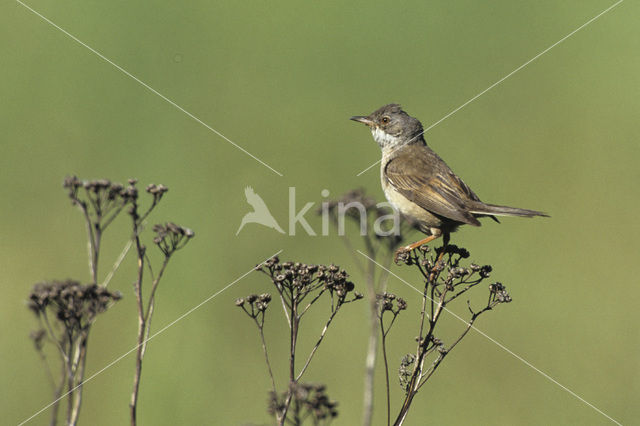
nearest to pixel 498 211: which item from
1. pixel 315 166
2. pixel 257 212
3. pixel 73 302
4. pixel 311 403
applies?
pixel 311 403

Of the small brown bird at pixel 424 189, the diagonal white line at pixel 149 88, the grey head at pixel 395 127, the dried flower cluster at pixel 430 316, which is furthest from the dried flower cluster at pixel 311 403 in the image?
the diagonal white line at pixel 149 88

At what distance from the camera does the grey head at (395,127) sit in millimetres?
6977

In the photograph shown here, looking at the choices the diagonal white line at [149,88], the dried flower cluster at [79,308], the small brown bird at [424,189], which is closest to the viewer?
the dried flower cluster at [79,308]

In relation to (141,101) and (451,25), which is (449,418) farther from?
(451,25)

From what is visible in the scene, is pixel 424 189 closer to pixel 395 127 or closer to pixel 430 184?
pixel 430 184

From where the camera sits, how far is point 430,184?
603 centimetres

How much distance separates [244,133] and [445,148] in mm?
2787

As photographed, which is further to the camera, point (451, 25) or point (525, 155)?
point (451, 25)

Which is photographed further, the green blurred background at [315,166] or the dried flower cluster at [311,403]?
the green blurred background at [315,166]

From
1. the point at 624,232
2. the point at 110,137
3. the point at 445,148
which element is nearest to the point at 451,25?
the point at 445,148

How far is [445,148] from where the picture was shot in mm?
9547

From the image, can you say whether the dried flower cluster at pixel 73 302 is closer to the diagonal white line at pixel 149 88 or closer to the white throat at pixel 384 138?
the white throat at pixel 384 138

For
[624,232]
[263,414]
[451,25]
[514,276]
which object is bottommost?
[263,414]

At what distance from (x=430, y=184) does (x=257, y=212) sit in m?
3.16
